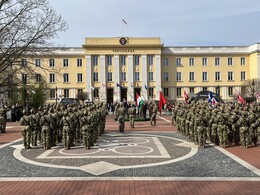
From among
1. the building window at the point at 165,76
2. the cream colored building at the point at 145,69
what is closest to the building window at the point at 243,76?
the cream colored building at the point at 145,69

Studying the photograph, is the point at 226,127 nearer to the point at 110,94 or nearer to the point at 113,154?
the point at 113,154

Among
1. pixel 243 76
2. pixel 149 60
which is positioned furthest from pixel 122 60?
Answer: pixel 243 76

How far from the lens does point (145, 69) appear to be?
65188 mm

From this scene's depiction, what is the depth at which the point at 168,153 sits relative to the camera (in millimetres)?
11805

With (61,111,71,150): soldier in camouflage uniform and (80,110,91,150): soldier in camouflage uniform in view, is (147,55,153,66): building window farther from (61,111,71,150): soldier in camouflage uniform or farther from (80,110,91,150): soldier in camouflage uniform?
(61,111,71,150): soldier in camouflage uniform

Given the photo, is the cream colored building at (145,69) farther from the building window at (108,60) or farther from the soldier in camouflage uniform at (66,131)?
the soldier in camouflage uniform at (66,131)

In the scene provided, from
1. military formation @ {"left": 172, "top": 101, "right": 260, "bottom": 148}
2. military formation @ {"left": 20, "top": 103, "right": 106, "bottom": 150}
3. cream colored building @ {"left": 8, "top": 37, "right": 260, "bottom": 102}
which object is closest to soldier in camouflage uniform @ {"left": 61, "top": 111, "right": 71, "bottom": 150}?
military formation @ {"left": 20, "top": 103, "right": 106, "bottom": 150}

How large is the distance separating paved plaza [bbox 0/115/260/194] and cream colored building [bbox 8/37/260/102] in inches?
2011

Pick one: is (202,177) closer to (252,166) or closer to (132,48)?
(252,166)

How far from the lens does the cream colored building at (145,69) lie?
6462cm

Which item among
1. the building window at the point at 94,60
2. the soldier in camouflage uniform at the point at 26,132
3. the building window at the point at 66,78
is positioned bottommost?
the soldier in camouflage uniform at the point at 26,132

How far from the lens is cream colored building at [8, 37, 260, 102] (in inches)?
2544

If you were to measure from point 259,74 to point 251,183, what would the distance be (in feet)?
205

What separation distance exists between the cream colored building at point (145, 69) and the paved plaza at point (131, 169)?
51072 mm
